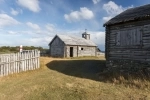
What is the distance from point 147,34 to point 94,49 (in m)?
25.5

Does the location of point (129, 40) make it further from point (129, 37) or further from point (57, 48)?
A: point (57, 48)

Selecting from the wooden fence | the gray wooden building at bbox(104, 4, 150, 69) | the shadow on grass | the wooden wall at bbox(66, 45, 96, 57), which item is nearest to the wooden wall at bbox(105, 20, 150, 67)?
the gray wooden building at bbox(104, 4, 150, 69)

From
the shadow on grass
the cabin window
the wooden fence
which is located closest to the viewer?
the cabin window

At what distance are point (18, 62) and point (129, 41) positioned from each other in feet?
30.7

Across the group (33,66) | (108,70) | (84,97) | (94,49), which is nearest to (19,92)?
(84,97)

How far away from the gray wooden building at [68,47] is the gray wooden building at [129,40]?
1635 cm

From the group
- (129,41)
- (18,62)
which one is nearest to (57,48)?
(18,62)

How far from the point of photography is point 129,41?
1509 centimetres

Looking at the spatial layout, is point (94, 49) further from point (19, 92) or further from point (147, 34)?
point (19, 92)

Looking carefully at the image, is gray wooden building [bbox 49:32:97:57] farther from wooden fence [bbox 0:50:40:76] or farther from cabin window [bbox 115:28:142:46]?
cabin window [bbox 115:28:142:46]

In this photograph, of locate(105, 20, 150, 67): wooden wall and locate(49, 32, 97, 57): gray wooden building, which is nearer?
locate(105, 20, 150, 67): wooden wall

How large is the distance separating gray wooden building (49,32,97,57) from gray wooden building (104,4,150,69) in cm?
1635

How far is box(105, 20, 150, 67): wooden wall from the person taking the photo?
13859 millimetres

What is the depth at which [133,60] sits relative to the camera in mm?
14789
